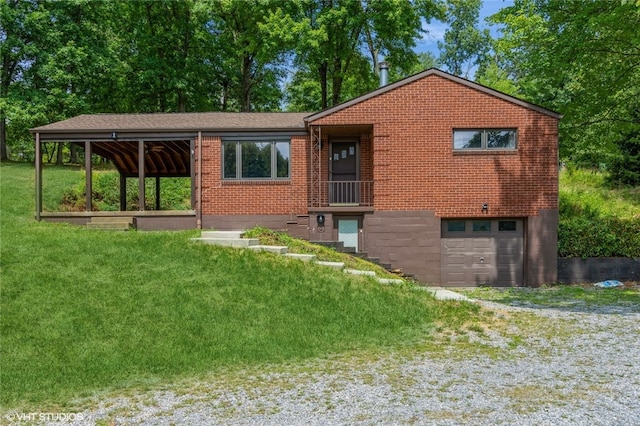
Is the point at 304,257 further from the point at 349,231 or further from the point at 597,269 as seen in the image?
the point at 597,269

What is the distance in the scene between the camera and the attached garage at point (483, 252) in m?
14.7

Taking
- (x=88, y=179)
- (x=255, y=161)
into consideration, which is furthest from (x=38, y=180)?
(x=255, y=161)

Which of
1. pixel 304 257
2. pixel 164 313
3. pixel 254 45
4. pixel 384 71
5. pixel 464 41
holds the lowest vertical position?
pixel 164 313

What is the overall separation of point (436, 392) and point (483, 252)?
9889 millimetres

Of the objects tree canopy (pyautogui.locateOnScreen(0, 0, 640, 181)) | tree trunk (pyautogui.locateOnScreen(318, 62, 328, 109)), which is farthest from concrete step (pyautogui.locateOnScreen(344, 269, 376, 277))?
tree trunk (pyautogui.locateOnScreen(318, 62, 328, 109))

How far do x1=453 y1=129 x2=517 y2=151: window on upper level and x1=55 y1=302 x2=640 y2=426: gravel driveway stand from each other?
8.06 m

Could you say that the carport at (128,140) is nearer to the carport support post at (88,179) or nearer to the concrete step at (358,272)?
the carport support post at (88,179)

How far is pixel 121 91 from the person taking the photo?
3011cm

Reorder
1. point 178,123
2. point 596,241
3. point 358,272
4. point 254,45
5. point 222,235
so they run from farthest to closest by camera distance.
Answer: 1. point 254,45
2. point 178,123
3. point 596,241
4. point 222,235
5. point 358,272

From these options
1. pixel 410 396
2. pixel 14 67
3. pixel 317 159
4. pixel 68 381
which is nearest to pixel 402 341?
pixel 410 396

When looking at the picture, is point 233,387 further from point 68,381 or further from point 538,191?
point 538,191

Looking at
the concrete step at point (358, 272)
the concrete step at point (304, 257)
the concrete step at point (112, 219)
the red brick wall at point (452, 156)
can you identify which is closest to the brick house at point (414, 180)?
the red brick wall at point (452, 156)

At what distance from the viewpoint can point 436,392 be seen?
5535 mm

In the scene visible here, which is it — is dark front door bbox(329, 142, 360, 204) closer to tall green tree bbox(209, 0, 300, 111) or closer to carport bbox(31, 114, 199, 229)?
carport bbox(31, 114, 199, 229)
